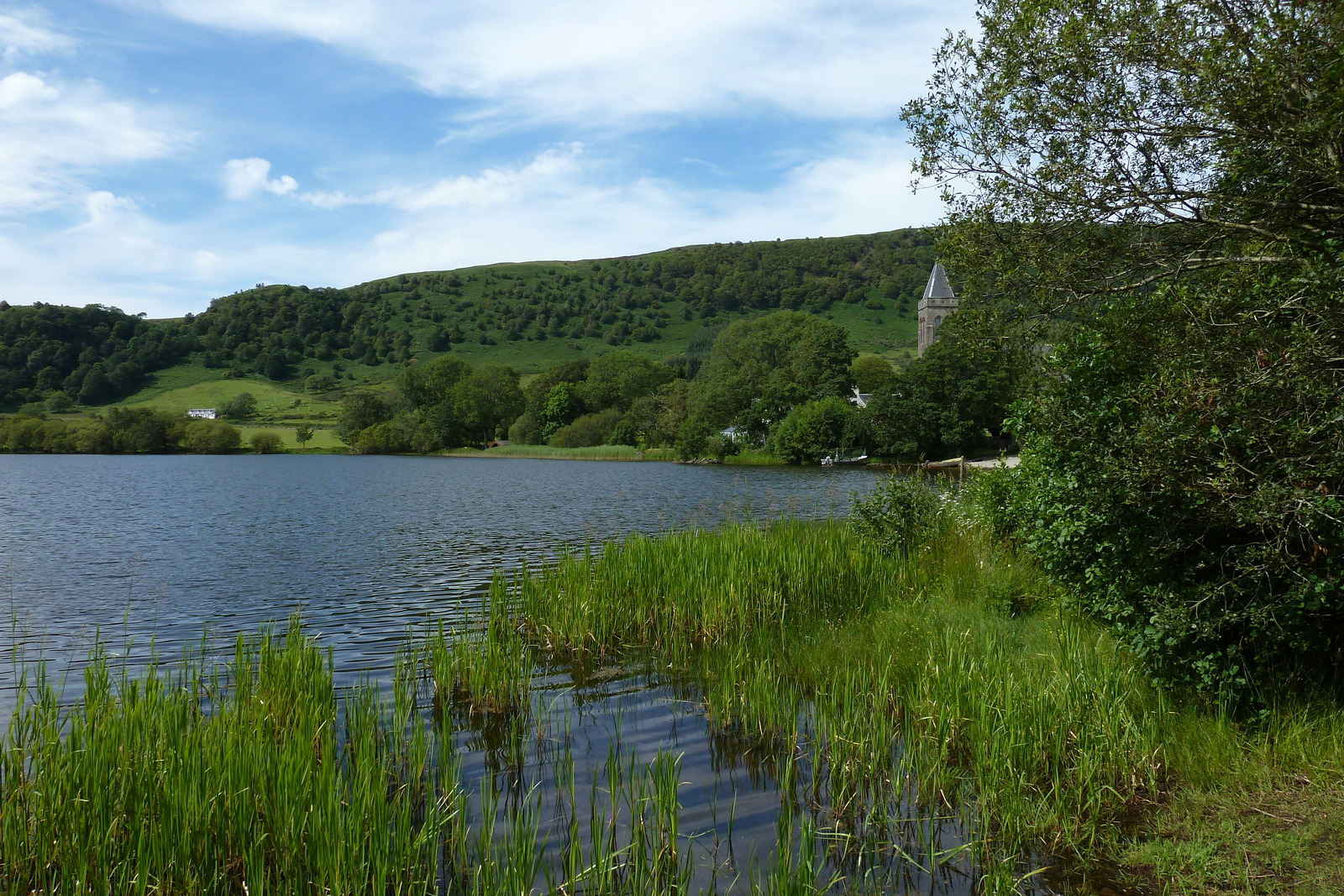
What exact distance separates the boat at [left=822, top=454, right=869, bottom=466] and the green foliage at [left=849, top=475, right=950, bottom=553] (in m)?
55.0

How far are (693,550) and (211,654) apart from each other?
6.70 meters

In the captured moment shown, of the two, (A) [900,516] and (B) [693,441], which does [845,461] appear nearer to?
(B) [693,441]

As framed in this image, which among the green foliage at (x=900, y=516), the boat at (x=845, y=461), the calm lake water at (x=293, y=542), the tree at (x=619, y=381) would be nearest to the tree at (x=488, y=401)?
the tree at (x=619, y=381)

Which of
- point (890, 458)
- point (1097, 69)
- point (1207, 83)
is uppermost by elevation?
point (1097, 69)

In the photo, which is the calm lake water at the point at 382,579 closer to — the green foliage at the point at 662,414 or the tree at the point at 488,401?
the green foliage at the point at 662,414

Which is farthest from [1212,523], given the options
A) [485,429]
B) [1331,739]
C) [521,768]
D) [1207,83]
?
[485,429]

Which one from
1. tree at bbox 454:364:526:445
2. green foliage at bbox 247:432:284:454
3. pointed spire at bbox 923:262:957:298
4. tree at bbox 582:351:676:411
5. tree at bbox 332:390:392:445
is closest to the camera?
green foliage at bbox 247:432:284:454

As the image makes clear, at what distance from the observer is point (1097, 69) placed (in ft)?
25.1

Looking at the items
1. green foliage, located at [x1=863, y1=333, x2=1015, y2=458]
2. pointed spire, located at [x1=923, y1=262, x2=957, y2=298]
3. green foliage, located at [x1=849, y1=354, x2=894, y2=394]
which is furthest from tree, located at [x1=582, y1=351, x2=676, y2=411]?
green foliage, located at [x1=863, y1=333, x2=1015, y2=458]

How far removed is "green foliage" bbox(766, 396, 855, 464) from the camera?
241 feet

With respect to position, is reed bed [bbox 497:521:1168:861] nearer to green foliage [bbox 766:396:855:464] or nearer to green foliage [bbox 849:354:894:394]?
green foliage [bbox 766:396:855:464]

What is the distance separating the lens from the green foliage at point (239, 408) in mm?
116525

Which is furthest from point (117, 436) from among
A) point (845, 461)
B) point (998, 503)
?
point (998, 503)

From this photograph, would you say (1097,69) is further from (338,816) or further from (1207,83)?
(338,816)
